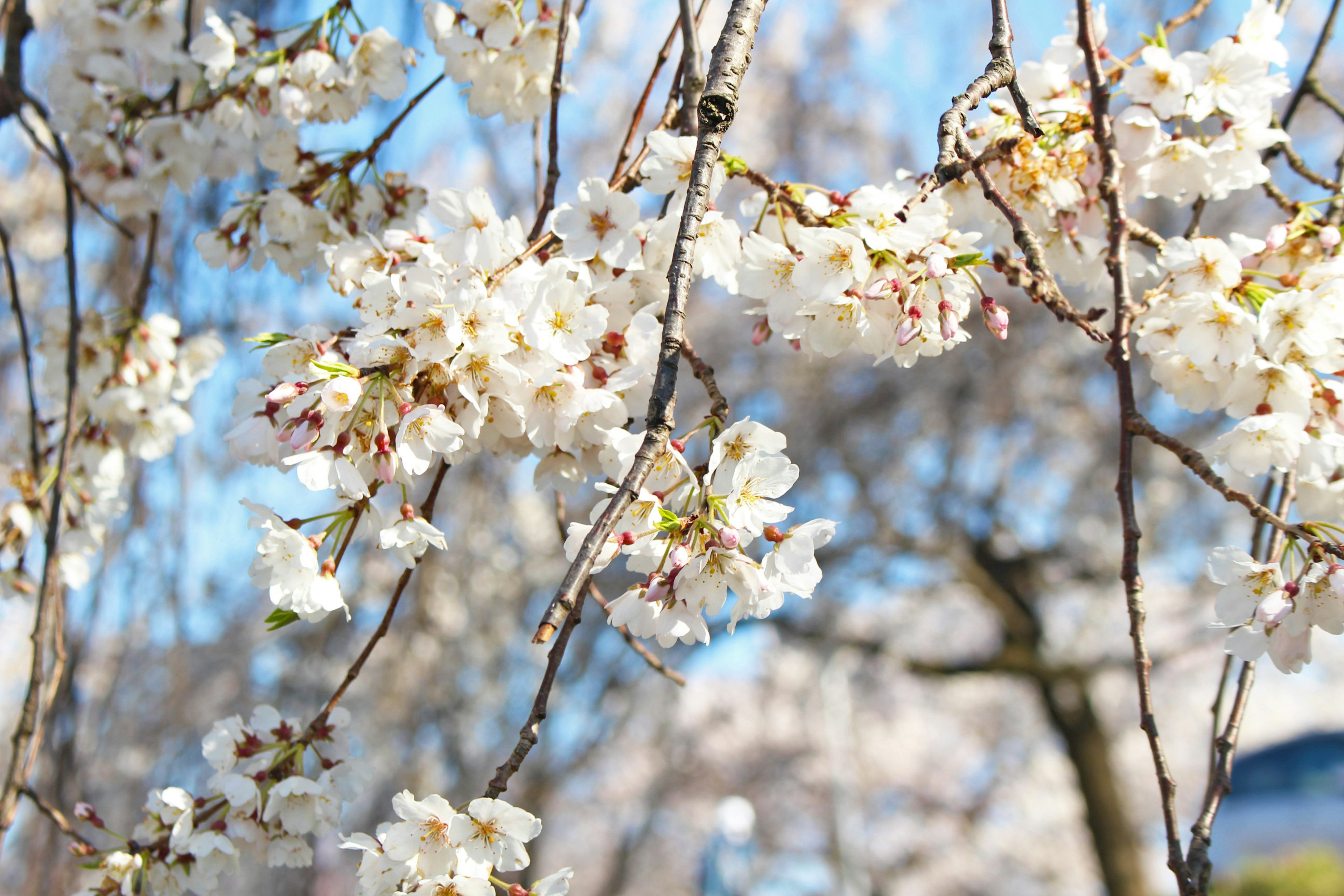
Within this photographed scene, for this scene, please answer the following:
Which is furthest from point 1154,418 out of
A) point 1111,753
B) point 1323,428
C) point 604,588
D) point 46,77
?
point 46,77

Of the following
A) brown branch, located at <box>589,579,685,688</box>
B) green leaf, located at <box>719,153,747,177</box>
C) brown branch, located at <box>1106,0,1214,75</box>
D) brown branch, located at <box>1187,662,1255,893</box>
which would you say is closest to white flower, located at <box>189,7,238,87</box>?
green leaf, located at <box>719,153,747,177</box>

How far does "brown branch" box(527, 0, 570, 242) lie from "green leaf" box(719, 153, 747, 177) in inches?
7.8

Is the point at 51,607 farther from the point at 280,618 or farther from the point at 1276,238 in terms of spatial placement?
the point at 1276,238

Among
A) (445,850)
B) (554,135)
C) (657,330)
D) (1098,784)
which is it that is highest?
(1098,784)

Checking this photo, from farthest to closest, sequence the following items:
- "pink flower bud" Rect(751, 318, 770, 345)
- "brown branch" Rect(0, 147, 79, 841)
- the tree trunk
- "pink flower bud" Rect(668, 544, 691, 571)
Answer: the tree trunk
"brown branch" Rect(0, 147, 79, 841)
"pink flower bud" Rect(751, 318, 770, 345)
"pink flower bud" Rect(668, 544, 691, 571)

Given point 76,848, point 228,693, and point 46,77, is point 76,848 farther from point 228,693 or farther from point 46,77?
point 228,693

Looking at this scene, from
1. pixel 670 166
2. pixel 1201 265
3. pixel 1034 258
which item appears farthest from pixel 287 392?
pixel 1201 265

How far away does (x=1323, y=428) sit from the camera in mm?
1029

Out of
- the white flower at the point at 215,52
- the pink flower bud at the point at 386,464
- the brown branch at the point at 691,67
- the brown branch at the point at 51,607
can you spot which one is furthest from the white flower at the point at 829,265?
the brown branch at the point at 51,607

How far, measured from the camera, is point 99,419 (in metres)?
1.72

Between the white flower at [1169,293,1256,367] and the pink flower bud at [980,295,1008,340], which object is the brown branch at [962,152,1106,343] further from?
the white flower at [1169,293,1256,367]

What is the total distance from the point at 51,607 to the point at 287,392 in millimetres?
915

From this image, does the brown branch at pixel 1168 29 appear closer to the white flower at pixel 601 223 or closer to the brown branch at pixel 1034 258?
the brown branch at pixel 1034 258

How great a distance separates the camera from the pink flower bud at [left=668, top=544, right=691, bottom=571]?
31.3 inches
